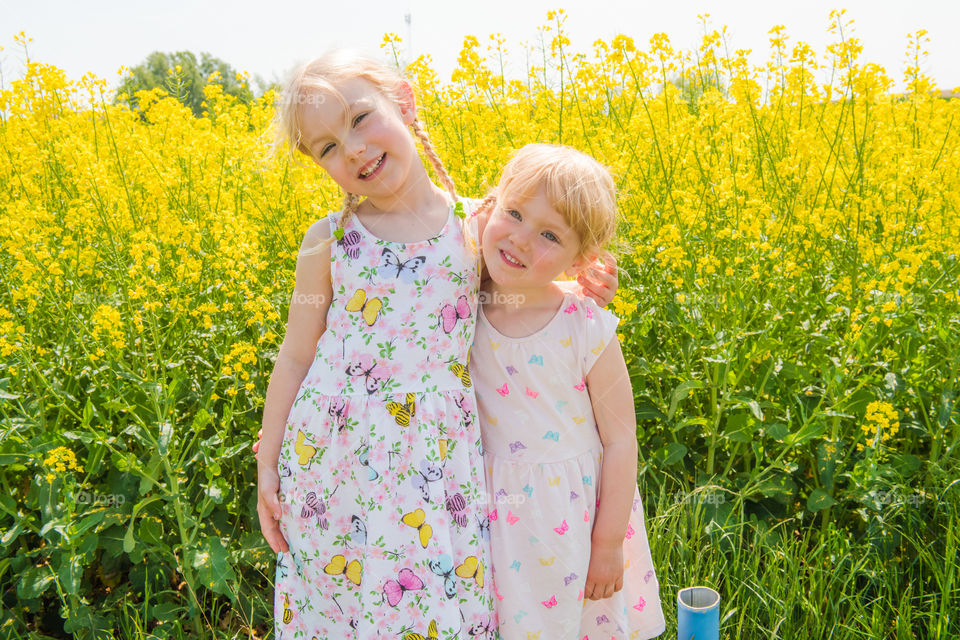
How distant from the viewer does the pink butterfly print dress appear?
4.66 ft

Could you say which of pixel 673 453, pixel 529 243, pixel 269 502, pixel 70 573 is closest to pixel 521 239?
pixel 529 243

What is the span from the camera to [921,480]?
2.44 metres

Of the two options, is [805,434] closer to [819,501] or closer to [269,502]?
[819,501]

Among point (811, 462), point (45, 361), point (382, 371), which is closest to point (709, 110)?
point (811, 462)

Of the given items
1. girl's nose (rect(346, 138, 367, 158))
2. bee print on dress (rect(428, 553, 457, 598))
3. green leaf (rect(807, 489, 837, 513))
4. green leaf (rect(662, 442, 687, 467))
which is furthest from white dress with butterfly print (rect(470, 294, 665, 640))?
green leaf (rect(807, 489, 837, 513))

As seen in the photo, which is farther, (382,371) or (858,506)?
(858,506)

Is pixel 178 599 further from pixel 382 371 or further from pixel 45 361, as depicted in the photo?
pixel 382 371

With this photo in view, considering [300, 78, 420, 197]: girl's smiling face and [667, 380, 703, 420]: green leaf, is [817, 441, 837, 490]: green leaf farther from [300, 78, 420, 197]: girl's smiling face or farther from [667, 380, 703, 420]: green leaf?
[300, 78, 420, 197]: girl's smiling face

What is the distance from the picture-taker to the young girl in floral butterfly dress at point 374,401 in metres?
1.42

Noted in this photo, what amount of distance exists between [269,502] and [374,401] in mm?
347

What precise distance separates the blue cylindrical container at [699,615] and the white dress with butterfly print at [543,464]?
8.3 inches

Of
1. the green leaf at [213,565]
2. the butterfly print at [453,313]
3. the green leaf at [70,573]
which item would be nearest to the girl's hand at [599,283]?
the butterfly print at [453,313]

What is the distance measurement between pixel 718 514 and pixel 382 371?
1366 mm

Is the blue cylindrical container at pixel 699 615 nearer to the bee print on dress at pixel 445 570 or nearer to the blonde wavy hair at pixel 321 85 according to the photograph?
the bee print on dress at pixel 445 570
